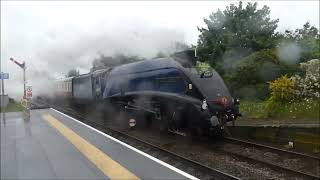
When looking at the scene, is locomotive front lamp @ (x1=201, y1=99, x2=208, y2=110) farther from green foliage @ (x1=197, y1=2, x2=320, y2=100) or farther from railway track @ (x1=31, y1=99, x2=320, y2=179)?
green foliage @ (x1=197, y1=2, x2=320, y2=100)

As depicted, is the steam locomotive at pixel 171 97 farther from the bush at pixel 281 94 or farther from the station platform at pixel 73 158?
the bush at pixel 281 94

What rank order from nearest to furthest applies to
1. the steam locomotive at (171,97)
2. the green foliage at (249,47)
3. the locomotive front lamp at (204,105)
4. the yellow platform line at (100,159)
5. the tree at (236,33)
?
the yellow platform line at (100,159)
the locomotive front lamp at (204,105)
the steam locomotive at (171,97)
the green foliage at (249,47)
the tree at (236,33)

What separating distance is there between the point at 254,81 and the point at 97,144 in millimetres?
11796

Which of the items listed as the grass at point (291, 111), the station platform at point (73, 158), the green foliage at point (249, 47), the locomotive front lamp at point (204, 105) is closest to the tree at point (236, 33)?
the green foliage at point (249, 47)

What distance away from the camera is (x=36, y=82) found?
1389 inches

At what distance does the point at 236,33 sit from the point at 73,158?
17980 millimetres

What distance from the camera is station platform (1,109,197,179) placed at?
9.01 metres

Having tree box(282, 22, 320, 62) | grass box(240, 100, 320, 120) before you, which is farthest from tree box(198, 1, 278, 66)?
grass box(240, 100, 320, 120)

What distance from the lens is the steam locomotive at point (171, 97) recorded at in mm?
13938

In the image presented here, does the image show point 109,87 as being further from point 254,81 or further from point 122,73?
point 254,81

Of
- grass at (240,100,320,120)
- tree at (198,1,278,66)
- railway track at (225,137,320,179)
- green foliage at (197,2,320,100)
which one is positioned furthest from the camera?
tree at (198,1,278,66)

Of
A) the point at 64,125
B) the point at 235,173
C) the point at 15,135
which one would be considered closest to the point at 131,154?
the point at 235,173

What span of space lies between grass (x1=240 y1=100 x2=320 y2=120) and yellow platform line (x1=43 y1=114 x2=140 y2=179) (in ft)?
23.8

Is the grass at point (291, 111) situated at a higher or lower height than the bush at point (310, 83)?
lower
